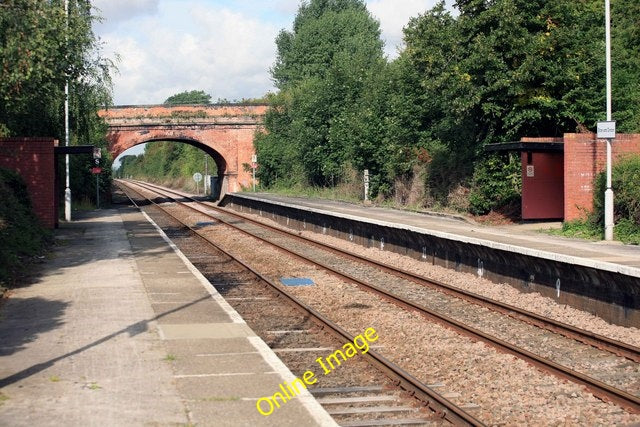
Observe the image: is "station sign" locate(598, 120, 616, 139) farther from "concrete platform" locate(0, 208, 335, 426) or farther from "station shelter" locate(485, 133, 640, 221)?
"concrete platform" locate(0, 208, 335, 426)

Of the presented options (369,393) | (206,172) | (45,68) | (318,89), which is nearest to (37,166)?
(45,68)

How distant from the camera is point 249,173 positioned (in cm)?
6619

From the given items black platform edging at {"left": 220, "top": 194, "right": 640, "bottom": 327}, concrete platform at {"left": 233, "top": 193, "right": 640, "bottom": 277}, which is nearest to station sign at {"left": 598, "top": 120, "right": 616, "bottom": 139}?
concrete platform at {"left": 233, "top": 193, "right": 640, "bottom": 277}

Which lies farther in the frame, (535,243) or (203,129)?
(203,129)

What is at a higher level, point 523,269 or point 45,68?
point 45,68

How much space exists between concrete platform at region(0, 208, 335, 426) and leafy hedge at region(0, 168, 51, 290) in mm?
772

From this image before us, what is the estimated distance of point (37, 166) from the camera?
28.3 meters

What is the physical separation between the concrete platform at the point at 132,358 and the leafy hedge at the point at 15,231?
2.53 ft

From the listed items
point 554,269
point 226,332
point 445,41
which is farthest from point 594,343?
point 445,41

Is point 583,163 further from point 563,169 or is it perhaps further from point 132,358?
point 132,358

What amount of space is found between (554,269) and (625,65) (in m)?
20.6

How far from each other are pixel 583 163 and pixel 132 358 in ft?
54.7

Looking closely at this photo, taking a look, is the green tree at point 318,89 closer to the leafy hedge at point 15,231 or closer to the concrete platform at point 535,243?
the concrete platform at point 535,243

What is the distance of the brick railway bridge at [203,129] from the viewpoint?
62469 mm
